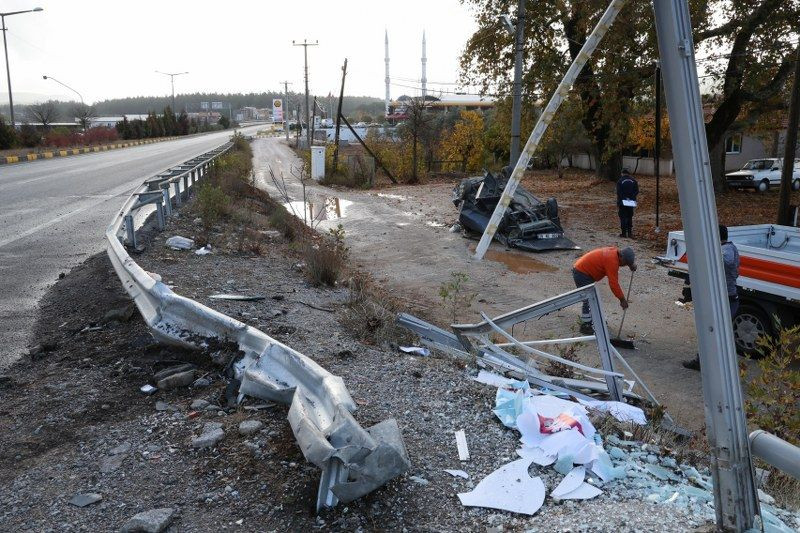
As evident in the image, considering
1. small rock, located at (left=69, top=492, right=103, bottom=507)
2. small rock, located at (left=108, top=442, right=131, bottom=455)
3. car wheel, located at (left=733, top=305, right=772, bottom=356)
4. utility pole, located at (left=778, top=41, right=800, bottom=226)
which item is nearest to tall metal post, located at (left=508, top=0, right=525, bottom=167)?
utility pole, located at (left=778, top=41, right=800, bottom=226)

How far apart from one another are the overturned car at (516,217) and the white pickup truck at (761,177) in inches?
637

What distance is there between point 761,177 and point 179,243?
2699cm

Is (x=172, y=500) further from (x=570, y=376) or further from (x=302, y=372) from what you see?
(x=570, y=376)

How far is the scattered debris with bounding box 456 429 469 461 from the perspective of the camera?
3467mm

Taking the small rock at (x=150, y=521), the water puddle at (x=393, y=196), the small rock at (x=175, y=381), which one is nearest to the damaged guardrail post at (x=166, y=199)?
the small rock at (x=175, y=381)

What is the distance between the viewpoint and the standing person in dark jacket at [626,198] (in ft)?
52.5

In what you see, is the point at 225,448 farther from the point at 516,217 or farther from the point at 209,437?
the point at 516,217

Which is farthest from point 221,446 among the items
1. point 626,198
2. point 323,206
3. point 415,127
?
point 415,127

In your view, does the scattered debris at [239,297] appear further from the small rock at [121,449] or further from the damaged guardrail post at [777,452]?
the damaged guardrail post at [777,452]

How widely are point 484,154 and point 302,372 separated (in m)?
36.8

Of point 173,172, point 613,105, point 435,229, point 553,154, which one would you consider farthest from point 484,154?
point 173,172

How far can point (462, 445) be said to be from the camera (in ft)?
11.7

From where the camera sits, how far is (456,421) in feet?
12.7

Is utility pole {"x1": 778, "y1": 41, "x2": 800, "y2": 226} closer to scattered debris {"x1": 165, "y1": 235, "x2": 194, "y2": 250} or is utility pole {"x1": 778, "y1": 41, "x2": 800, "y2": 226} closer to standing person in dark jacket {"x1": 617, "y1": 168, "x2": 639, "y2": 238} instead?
standing person in dark jacket {"x1": 617, "y1": 168, "x2": 639, "y2": 238}
